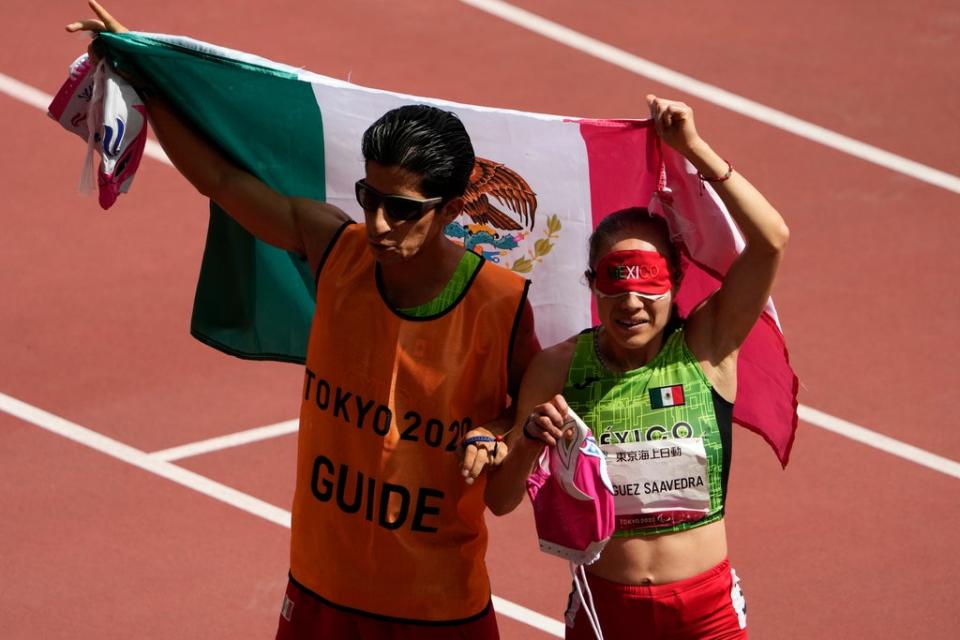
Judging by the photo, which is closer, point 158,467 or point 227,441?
point 158,467

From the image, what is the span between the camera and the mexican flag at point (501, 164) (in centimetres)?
516

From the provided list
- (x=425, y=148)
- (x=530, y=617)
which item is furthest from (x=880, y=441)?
(x=425, y=148)

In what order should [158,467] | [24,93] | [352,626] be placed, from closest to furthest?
[352,626], [158,467], [24,93]

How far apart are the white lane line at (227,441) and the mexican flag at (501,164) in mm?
3348

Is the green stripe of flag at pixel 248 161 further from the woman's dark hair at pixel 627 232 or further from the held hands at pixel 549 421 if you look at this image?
the held hands at pixel 549 421

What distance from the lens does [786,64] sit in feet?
44.1

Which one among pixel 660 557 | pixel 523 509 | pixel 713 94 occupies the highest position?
pixel 713 94

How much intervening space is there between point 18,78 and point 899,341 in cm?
702

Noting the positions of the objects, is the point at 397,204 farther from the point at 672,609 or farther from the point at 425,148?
the point at 672,609

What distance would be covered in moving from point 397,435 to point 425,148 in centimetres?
83

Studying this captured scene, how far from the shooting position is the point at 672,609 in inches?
190

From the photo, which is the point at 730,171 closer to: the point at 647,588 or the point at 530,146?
the point at 530,146

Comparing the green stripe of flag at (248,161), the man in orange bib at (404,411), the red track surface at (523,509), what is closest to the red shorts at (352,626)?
the man in orange bib at (404,411)

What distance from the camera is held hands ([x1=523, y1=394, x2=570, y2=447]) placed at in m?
4.30
